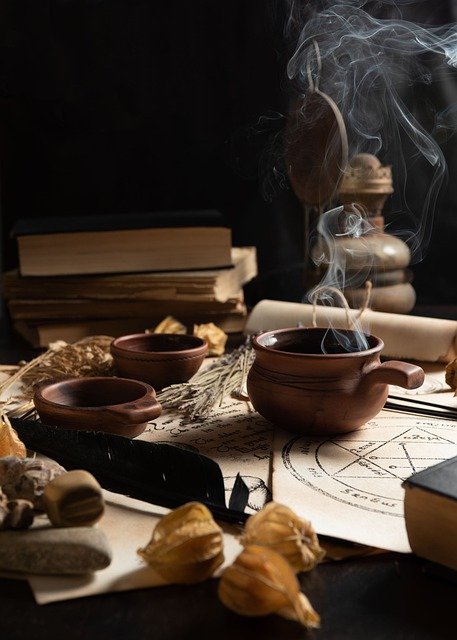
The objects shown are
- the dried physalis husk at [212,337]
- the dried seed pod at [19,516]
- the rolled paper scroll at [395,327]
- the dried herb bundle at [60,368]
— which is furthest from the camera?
the dried physalis husk at [212,337]

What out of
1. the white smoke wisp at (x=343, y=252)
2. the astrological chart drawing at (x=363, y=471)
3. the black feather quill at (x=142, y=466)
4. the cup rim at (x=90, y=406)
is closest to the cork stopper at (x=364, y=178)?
the white smoke wisp at (x=343, y=252)

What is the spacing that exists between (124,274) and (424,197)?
0.79 meters

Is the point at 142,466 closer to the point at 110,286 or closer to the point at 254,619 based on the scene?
the point at 254,619

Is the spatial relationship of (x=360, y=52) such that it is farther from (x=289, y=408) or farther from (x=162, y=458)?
(x=162, y=458)

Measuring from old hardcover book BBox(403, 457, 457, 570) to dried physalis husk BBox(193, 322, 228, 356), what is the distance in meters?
0.88

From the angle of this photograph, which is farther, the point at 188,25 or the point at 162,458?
the point at 188,25

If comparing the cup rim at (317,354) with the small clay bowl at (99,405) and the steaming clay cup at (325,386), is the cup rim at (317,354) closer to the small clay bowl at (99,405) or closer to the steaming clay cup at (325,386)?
the steaming clay cup at (325,386)

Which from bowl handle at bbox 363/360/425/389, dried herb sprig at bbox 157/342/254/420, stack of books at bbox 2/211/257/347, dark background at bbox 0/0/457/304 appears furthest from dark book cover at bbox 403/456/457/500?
dark background at bbox 0/0/457/304

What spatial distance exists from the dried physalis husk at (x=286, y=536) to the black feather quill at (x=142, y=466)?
0.08 metres

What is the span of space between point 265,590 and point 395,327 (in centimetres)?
93

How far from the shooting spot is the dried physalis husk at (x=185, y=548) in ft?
2.37

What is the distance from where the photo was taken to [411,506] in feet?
2.47

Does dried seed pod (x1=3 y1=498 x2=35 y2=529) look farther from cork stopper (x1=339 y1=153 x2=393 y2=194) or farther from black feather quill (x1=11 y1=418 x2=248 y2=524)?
cork stopper (x1=339 y1=153 x2=393 y2=194)

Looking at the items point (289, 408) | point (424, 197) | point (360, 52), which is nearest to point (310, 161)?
point (360, 52)
